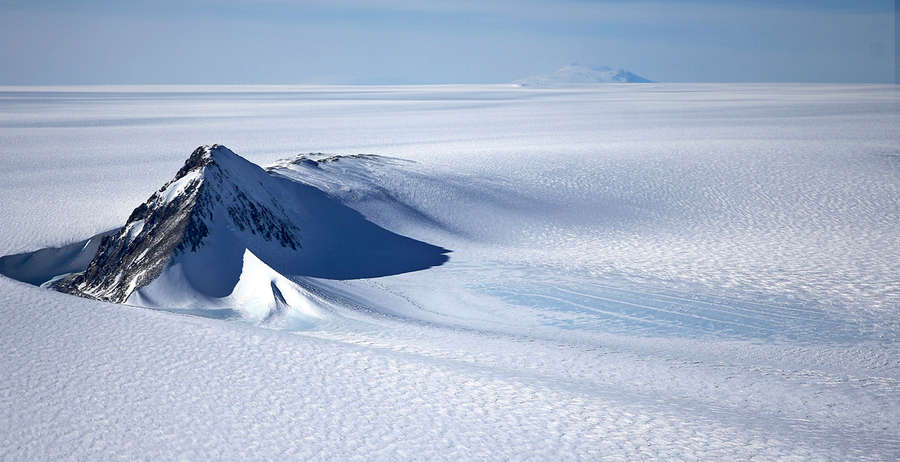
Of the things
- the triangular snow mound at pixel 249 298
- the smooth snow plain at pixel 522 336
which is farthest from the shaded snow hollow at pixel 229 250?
the smooth snow plain at pixel 522 336

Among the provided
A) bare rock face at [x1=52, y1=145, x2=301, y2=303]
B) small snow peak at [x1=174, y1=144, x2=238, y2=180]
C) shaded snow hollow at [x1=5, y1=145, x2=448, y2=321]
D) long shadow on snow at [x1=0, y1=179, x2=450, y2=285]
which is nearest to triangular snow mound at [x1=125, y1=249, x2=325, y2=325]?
shaded snow hollow at [x1=5, y1=145, x2=448, y2=321]

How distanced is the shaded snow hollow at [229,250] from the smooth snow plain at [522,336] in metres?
0.49

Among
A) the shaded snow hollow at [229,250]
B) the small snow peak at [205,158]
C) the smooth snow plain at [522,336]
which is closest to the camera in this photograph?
the smooth snow plain at [522,336]

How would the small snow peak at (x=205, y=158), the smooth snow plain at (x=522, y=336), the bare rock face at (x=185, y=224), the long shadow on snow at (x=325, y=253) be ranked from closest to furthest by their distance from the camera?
the smooth snow plain at (x=522, y=336), the bare rock face at (x=185, y=224), the long shadow on snow at (x=325, y=253), the small snow peak at (x=205, y=158)

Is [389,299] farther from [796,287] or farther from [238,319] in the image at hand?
[796,287]

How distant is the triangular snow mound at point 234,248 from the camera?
8.52m

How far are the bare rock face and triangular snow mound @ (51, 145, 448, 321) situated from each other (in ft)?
0.06

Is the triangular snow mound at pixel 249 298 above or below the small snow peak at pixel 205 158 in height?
below

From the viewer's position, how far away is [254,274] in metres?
8.93

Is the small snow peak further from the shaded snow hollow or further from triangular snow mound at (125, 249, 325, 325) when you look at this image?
triangular snow mound at (125, 249, 325, 325)

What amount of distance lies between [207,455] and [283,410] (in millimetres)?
742

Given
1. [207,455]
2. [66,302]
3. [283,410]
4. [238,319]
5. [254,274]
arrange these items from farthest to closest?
1. [254,274]
2. [238,319]
3. [66,302]
4. [283,410]
5. [207,455]

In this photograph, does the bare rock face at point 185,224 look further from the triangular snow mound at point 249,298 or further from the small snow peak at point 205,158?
the triangular snow mound at point 249,298

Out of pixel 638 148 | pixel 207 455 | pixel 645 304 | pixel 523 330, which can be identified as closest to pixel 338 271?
pixel 523 330
